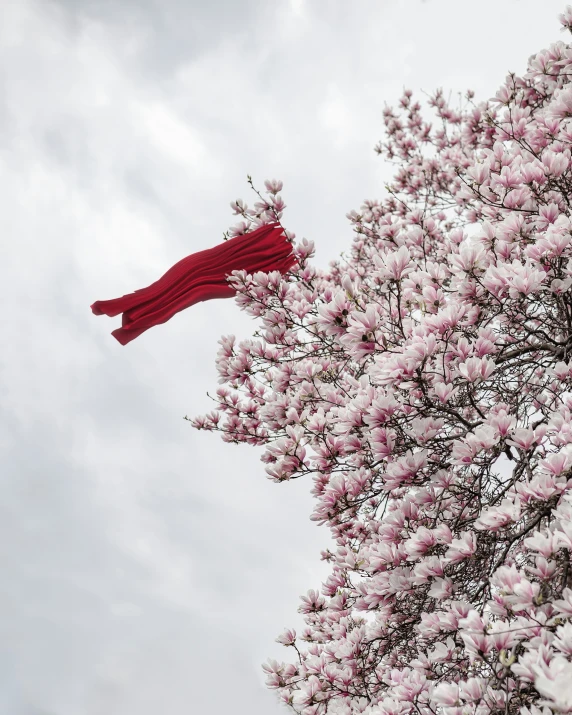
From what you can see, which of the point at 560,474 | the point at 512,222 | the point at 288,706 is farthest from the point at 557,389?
the point at 288,706

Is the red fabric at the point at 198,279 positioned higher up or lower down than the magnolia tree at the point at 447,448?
higher up

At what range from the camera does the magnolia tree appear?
2.43 meters

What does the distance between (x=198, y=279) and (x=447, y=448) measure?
3.77m

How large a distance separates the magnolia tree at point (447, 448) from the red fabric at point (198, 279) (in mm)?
545

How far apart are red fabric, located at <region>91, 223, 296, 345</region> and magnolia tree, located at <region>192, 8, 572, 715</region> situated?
21.5 inches

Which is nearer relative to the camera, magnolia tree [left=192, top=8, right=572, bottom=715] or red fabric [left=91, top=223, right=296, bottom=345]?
magnolia tree [left=192, top=8, right=572, bottom=715]

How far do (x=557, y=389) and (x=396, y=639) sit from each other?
81.3 inches

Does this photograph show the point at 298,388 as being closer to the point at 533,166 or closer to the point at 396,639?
the point at 396,639

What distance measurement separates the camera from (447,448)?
10.8 feet

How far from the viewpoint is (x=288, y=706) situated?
4254 millimetres

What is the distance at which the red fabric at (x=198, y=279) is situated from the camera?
5.56 m

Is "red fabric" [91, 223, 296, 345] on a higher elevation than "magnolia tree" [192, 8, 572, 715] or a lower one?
higher

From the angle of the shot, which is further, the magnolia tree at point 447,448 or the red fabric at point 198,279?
the red fabric at point 198,279

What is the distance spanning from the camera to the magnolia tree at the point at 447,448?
7.97 ft
